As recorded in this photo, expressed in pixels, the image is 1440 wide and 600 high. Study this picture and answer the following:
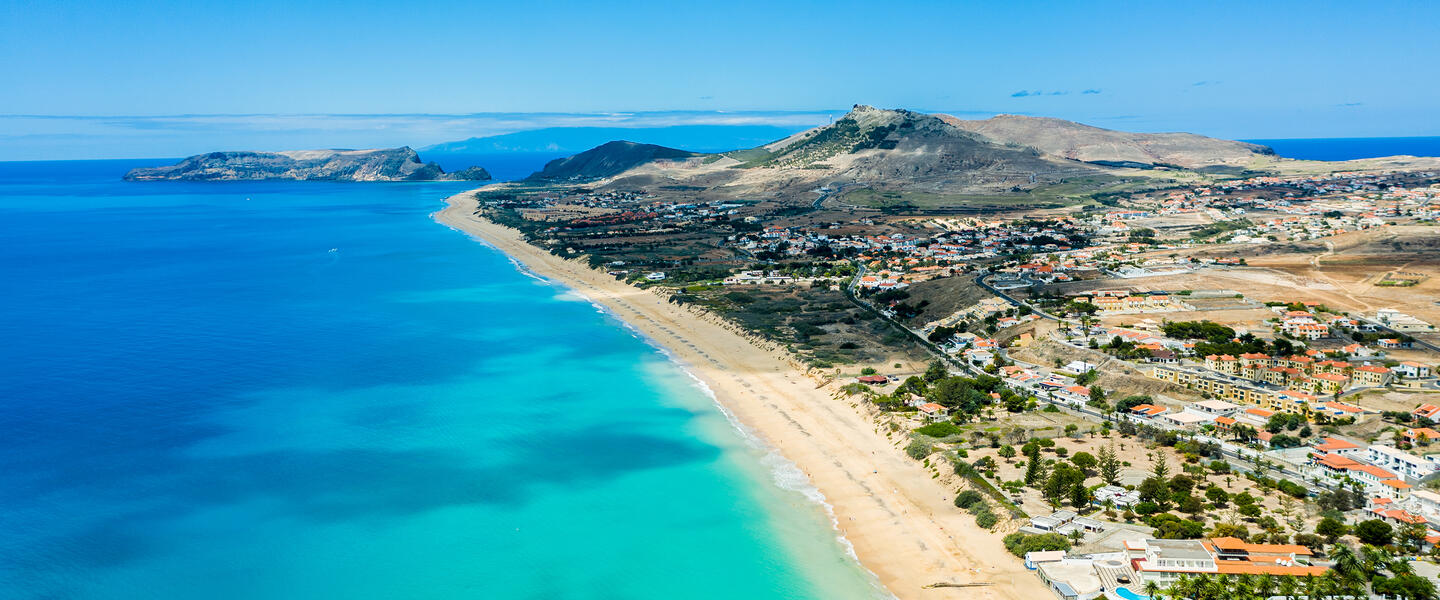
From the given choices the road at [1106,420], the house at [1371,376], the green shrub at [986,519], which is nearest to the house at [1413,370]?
the house at [1371,376]

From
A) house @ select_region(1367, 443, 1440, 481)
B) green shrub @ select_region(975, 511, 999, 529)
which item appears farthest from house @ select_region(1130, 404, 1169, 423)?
green shrub @ select_region(975, 511, 999, 529)

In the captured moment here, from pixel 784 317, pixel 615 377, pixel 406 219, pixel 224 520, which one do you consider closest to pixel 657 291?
pixel 784 317

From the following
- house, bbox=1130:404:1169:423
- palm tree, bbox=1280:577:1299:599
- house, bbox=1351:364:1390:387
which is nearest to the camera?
palm tree, bbox=1280:577:1299:599

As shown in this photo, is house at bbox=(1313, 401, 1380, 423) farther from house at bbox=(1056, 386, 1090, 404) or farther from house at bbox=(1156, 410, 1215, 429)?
house at bbox=(1056, 386, 1090, 404)

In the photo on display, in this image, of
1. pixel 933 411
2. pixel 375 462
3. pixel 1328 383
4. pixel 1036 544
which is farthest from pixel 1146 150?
pixel 375 462

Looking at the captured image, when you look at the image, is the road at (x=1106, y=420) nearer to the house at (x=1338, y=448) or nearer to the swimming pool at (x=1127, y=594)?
the house at (x=1338, y=448)
